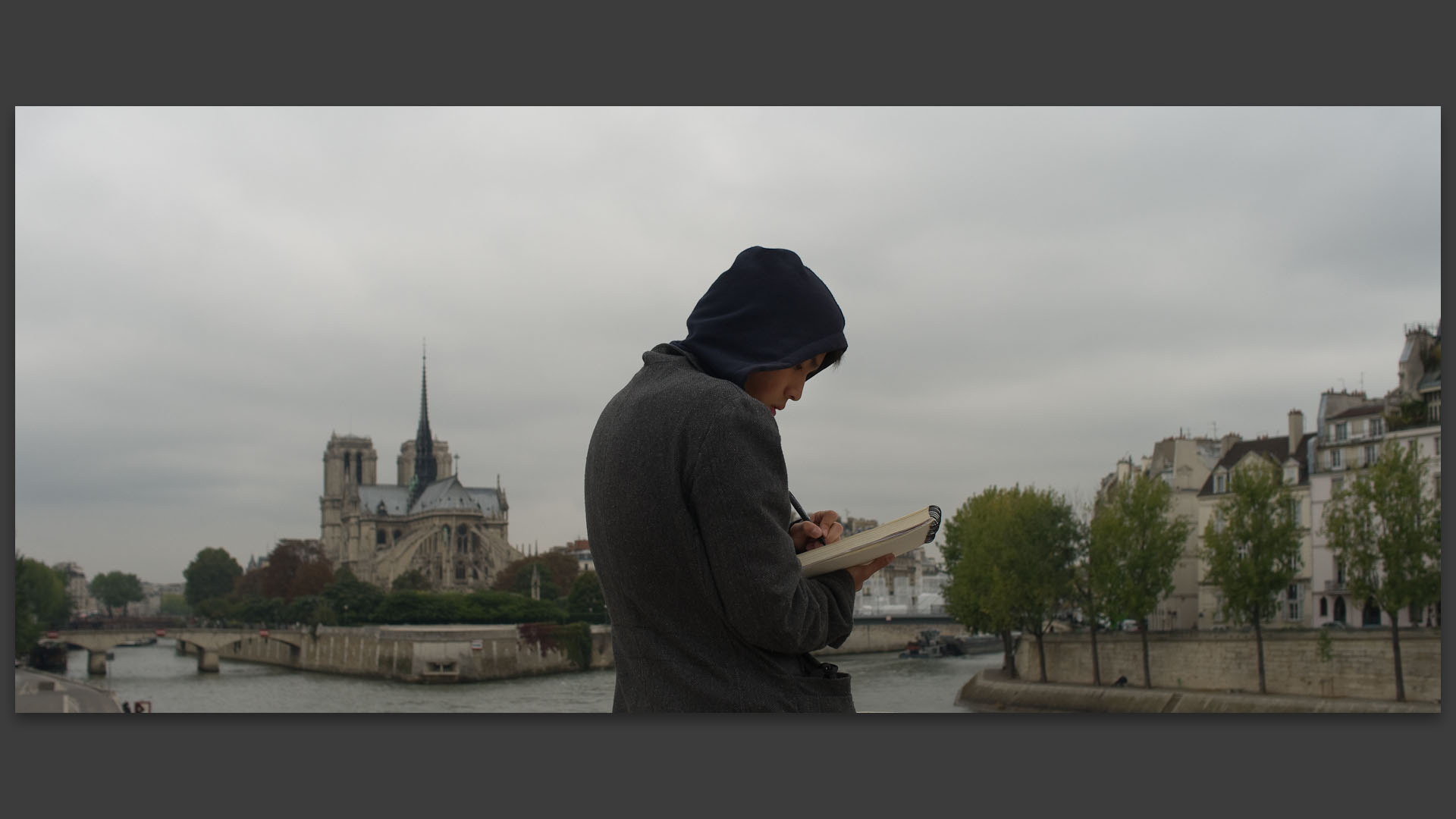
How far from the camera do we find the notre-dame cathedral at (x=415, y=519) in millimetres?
28250

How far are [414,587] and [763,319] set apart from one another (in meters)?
34.3

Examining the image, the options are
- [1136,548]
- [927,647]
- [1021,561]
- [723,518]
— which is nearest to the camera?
[723,518]

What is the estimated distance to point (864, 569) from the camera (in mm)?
1321

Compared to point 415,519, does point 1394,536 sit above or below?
below

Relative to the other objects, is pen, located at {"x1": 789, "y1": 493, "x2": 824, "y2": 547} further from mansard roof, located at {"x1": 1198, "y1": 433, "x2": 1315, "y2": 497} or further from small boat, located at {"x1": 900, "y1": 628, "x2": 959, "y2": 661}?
small boat, located at {"x1": 900, "y1": 628, "x2": 959, "y2": 661}

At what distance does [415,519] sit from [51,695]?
38.1 meters

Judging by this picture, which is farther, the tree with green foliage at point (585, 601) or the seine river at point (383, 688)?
the tree with green foliage at point (585, 601)

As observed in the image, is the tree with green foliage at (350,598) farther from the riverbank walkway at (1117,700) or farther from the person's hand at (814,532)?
the person's hand at (814,532)

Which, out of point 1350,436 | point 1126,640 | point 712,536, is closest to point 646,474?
point 712,536

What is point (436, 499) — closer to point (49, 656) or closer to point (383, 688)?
point (383, 688)

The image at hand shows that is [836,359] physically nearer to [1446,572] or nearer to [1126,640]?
→ [1446,572]

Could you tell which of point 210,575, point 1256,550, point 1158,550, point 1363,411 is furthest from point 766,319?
point 210,575

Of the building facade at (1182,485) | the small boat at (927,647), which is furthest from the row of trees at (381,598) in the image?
the building facade at (1182,485)

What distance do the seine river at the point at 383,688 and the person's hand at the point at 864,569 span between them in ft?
58.4
